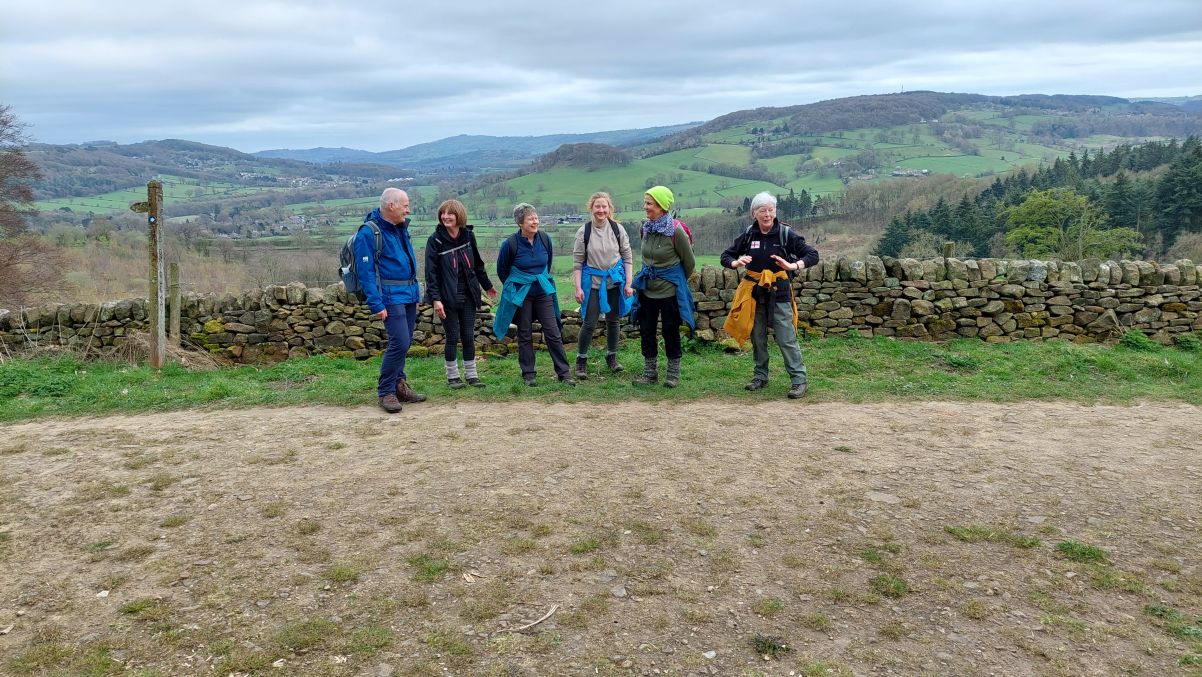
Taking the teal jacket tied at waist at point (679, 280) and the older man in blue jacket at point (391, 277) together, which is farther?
the teal jacket tied at waist at point (679, 280)

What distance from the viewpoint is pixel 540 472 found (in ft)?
16.2

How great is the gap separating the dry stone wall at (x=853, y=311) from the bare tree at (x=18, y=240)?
1482 centimetres

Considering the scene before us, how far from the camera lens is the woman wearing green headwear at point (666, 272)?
7039 millimetres

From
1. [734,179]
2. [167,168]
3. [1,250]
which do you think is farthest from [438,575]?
[167,168]

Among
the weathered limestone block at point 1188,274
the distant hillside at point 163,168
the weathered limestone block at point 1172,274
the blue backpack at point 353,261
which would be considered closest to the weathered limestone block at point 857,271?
the weathered limestone block at point 1172,274

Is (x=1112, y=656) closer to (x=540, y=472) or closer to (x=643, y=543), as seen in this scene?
(x=643, y=543)

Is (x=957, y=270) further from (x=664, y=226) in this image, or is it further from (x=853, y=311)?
(x=664, y=226)

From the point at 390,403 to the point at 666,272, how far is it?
118 inches

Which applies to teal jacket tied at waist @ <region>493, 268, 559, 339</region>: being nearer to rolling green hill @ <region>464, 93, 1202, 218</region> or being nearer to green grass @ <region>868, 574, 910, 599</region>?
green grass @ <region>868, 574, 910, 599</region>

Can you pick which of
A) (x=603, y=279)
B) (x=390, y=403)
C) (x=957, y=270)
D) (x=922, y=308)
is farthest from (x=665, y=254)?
(x=957, y=270)

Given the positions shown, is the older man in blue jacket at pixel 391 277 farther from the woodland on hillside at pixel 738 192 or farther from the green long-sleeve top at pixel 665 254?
the woodland on hillside at pixel 738 192

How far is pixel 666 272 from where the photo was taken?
23.2 feet

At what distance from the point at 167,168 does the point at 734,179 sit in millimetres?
67099

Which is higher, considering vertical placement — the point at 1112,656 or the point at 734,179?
the point at 734,179
